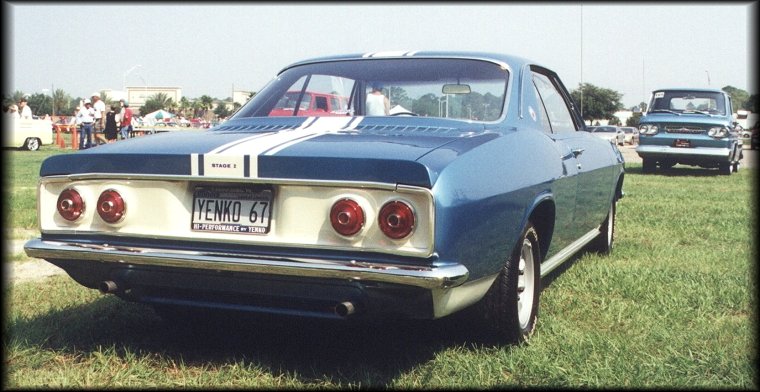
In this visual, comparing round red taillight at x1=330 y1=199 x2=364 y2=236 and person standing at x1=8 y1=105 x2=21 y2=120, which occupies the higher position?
person standing at x1=8 y1=105 x2=21 y2=120

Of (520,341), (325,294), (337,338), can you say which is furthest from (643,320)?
(325,294)

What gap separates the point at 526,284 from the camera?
3816mm

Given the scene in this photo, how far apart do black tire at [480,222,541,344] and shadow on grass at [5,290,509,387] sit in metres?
0.13

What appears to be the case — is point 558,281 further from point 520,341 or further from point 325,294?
point 325,294

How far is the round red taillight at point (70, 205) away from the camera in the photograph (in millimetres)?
3289

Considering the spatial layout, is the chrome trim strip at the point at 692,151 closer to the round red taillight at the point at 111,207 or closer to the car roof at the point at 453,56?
the car roof at the point at 453,56

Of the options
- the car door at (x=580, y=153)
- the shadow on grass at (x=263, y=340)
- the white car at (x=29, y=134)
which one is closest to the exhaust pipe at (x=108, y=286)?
the shadow on grass at (x=263, y=340)

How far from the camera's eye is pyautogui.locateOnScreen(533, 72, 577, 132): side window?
4.57 m

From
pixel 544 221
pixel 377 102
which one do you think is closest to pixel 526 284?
pixel 544 221

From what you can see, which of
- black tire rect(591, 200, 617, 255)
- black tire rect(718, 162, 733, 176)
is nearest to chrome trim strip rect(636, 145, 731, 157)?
black tire rect(718, 162, 733, 176)

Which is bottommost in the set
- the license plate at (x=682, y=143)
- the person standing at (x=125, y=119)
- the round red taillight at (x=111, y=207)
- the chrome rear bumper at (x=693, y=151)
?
the round red taillight at (x=111, y=207)

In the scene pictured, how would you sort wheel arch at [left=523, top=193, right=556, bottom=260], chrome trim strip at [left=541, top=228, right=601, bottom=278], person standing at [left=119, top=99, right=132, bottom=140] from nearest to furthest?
wheel arch at [left=523, top=193, right=556, bottom=260] < chrome trim strip at [left=541, top=228, right=601, bottom=278] < person standing at [left=119, top=99, right=132, bottom=140]

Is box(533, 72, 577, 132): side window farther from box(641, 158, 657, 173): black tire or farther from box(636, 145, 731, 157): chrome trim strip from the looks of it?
box(641, 158, 657, 173): black tire

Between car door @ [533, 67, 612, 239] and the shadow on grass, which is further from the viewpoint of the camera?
car door @ [533, 67, 612, 239]
